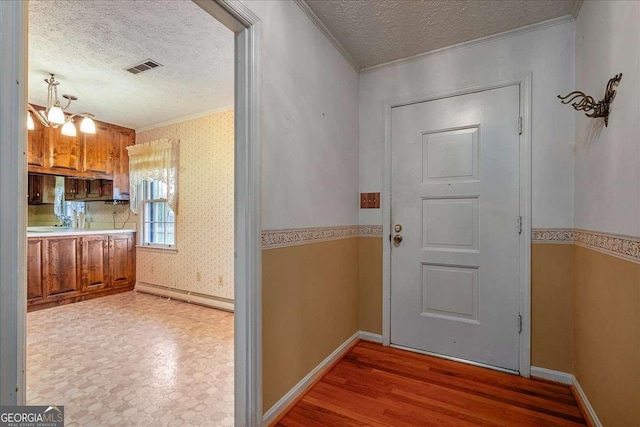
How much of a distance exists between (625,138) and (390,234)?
4.84 ft

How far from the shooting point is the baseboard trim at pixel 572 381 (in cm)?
150

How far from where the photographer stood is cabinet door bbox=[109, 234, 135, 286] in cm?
413

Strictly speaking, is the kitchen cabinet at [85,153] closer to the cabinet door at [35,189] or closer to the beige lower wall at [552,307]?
the cabinet door at [35,189]

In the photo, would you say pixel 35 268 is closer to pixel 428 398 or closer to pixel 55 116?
pixel 55 116

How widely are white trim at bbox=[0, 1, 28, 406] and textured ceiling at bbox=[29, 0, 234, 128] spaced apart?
55.2 inches

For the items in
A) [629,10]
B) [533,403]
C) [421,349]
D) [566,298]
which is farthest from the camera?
[421,349]

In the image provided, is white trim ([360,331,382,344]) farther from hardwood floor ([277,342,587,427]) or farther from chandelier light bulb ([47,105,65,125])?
chandelier light bulb ([47,105,65,125])

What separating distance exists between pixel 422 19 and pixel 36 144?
4.46 meters

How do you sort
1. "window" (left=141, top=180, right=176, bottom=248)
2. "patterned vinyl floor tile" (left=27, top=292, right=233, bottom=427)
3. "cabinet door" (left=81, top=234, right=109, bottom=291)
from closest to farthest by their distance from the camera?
"patterned vinyl floor tile" (left=27, top=292, right=233, bottom=427)
"cabinet door" (left=81, top=234, right=109, bottom=291)
"window" (left=141, top=180, right=176, bottom=248)

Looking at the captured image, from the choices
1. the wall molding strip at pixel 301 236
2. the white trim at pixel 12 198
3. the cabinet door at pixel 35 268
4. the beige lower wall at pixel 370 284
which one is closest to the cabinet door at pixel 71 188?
the cabinet door at pixel 35 268

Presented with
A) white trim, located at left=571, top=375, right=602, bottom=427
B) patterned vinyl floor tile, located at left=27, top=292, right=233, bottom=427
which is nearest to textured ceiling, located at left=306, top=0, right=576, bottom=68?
white trim, located at left=571, top=375, right=602, bottom=427

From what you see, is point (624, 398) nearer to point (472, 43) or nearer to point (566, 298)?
point (566, 298)

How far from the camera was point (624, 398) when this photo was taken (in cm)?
119

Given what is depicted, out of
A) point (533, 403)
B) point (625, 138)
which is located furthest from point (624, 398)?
point (625, 138)
